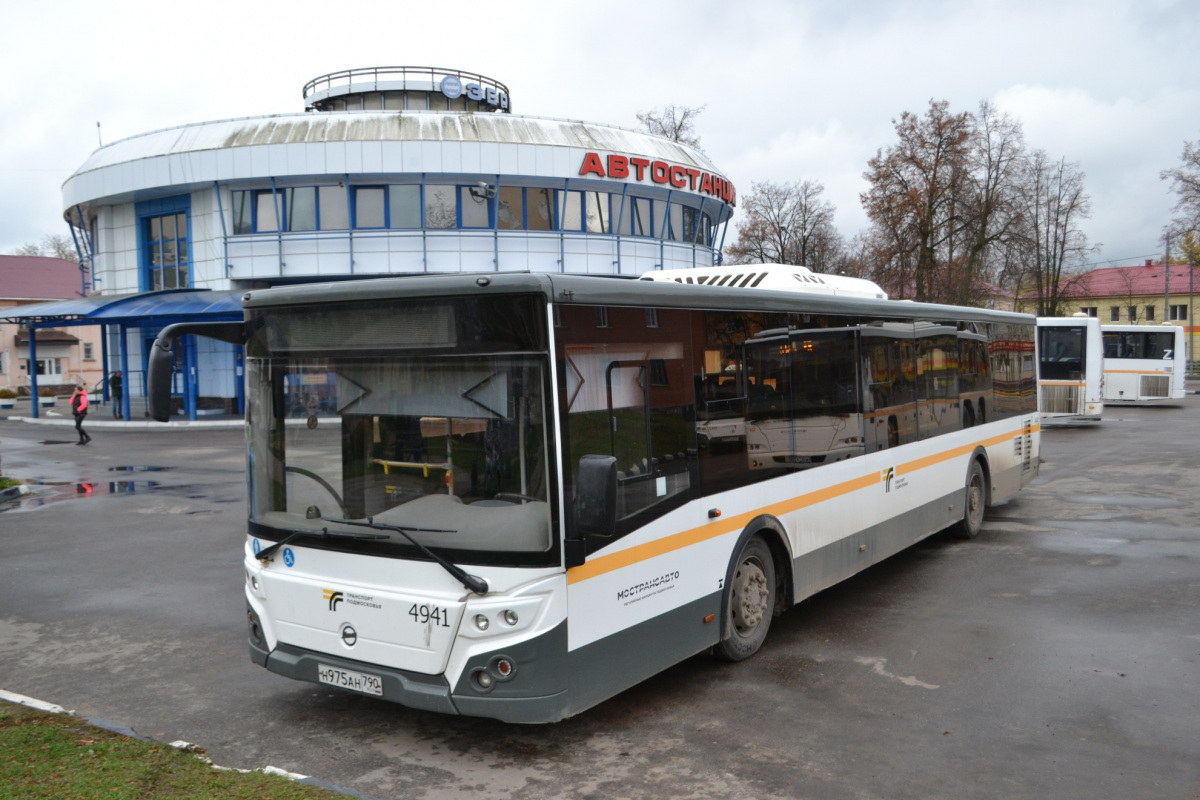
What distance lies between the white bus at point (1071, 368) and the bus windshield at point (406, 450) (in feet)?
88.9

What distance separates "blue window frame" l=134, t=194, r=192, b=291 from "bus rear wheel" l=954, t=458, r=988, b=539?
35.1 meters

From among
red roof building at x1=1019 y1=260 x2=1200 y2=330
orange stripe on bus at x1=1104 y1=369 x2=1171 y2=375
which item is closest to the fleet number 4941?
orange stripe on bus at x1=1104 y1=369 x2=1171 y2=375

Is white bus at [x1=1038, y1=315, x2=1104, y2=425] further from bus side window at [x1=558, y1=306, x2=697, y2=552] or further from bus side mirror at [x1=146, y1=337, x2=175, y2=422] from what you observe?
bus side mirror at [x1=146, y1=337, x2=175, y2=422]

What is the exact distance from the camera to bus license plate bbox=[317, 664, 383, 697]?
535cm

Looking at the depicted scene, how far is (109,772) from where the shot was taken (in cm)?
502

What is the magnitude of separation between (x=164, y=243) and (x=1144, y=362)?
40655 mm

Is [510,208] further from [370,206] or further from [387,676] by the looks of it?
[387,676]

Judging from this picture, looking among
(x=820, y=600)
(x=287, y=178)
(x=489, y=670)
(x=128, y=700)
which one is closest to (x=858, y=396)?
(x=820, y=600)

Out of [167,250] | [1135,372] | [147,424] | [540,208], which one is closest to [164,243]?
[167,250]

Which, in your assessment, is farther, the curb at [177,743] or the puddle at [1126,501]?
the puddle at [1126,501]

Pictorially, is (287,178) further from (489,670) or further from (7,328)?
(7,328)

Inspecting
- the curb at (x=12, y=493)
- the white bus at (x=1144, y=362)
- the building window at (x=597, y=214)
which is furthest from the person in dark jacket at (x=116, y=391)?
the white bus at (x=1144, y=362)

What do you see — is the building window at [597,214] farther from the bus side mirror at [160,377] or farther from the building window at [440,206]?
the bus side mirror at [160,377]

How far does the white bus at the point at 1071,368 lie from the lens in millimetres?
28312
